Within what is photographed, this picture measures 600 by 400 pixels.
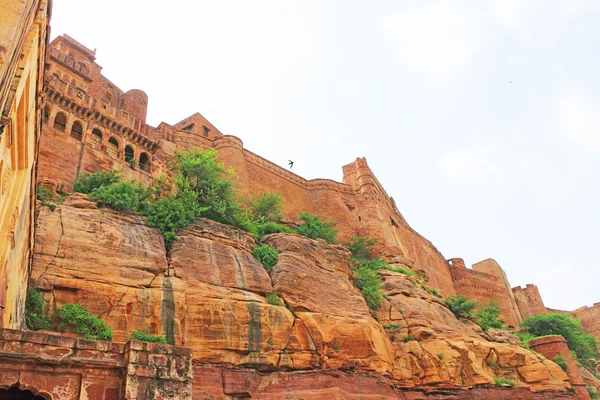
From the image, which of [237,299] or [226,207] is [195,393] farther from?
[226,207]

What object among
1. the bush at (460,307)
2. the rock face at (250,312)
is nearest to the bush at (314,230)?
the rock face at (250,312)

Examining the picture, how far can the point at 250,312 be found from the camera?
16.0m

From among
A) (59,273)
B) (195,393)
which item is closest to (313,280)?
(195,393)

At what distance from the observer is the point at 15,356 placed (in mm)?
6156

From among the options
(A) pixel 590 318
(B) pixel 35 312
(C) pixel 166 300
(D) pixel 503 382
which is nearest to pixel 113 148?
(C) pixel 166 300

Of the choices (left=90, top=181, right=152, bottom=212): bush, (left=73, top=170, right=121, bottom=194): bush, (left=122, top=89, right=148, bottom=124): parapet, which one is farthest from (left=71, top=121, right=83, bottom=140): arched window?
(left=122, top=89, right=148, bottom=124): parapet

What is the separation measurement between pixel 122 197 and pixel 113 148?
882 cm

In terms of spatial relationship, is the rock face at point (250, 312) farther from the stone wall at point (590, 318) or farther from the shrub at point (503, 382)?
the stone wall at point (590, 318)

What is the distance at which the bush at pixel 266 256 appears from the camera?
771 inches

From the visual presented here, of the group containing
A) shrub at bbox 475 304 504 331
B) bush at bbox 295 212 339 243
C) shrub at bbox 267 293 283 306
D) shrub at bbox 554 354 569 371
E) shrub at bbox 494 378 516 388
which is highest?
bush at bbox 295 212 339 243

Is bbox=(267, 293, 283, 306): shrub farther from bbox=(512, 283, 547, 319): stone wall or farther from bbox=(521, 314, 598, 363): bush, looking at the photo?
bbox=(512, 283, 547, 319): stone wall

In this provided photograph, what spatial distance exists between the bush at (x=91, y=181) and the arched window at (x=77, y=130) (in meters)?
3.72

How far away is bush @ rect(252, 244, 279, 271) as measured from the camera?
771 inches

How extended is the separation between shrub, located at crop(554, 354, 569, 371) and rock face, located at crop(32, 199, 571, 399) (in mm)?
3755
